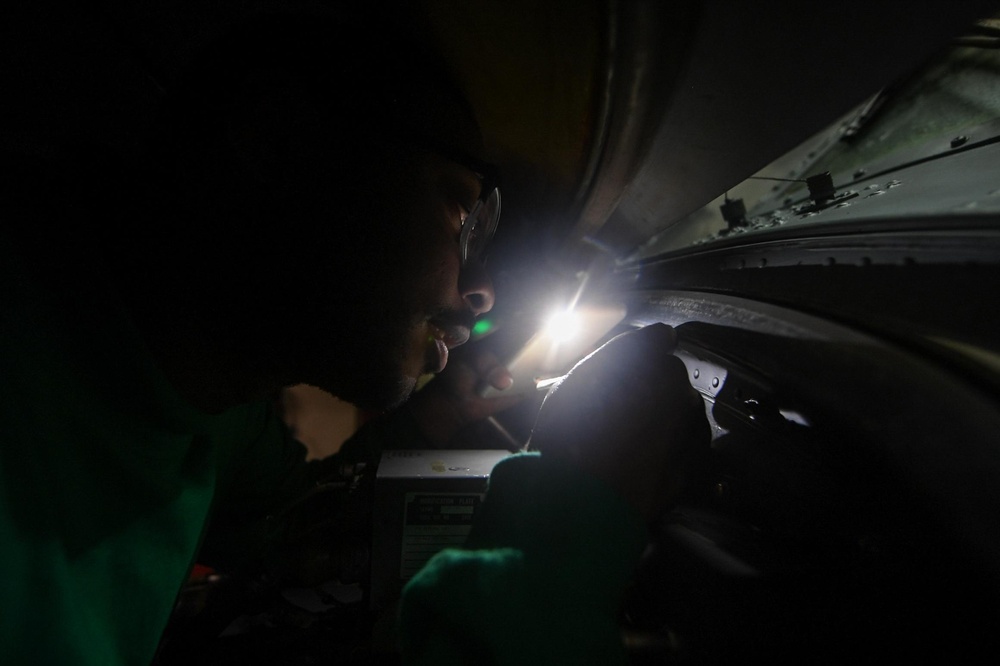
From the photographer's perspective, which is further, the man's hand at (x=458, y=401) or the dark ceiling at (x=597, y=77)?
the man's hand at (x=458, y=401)

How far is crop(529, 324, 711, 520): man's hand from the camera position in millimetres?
579

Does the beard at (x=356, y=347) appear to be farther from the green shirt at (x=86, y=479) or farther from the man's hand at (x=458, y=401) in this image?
the man's hand at (x=458, y=401)

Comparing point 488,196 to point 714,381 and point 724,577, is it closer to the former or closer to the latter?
point 714,381

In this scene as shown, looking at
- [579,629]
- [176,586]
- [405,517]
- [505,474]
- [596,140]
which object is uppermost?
[596,140]

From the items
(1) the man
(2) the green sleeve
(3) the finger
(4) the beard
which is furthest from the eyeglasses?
(2) the green sleeve

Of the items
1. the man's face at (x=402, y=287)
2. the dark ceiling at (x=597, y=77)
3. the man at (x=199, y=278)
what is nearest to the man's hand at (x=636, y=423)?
the man at (x=199, y=278)

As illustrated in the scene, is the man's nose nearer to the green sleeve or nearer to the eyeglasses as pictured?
the eyeglasses

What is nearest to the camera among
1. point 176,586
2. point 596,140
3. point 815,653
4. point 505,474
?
point 815,653

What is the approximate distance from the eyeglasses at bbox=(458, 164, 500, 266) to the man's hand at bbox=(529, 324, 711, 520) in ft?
1.46

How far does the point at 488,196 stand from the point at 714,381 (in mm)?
582

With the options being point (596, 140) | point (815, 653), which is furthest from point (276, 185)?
point (815, 653)

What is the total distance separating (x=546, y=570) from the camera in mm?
510

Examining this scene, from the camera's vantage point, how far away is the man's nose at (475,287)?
1.00m

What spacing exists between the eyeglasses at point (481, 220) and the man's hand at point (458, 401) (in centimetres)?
44
